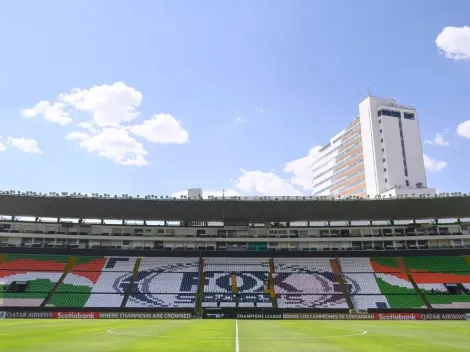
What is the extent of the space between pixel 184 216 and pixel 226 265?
10.3m

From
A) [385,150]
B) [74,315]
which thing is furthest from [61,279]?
[385,150]

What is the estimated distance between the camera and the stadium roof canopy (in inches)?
2283

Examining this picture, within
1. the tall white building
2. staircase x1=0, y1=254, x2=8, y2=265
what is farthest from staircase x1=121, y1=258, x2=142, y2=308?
the tall white building

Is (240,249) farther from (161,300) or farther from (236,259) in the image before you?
(161,300)

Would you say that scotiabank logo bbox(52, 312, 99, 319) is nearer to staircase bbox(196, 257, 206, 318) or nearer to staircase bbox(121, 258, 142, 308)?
staircase bbox(121, 258, 142, 308)

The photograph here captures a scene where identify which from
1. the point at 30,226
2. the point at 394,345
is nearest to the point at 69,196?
the point at 30,226

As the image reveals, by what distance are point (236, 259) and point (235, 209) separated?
8685mm

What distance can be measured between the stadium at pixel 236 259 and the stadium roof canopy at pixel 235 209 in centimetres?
26

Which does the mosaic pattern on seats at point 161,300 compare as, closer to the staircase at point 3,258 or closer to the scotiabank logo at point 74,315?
the scotiabank logo at point 74,315

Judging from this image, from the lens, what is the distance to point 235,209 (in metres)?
61.5

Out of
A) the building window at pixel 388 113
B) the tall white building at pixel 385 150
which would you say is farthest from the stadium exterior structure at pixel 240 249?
the building window at pixel 388 113

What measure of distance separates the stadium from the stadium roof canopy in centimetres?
26

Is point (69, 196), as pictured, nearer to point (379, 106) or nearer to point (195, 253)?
point (195, 253)

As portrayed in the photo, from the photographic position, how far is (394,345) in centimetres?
1778
